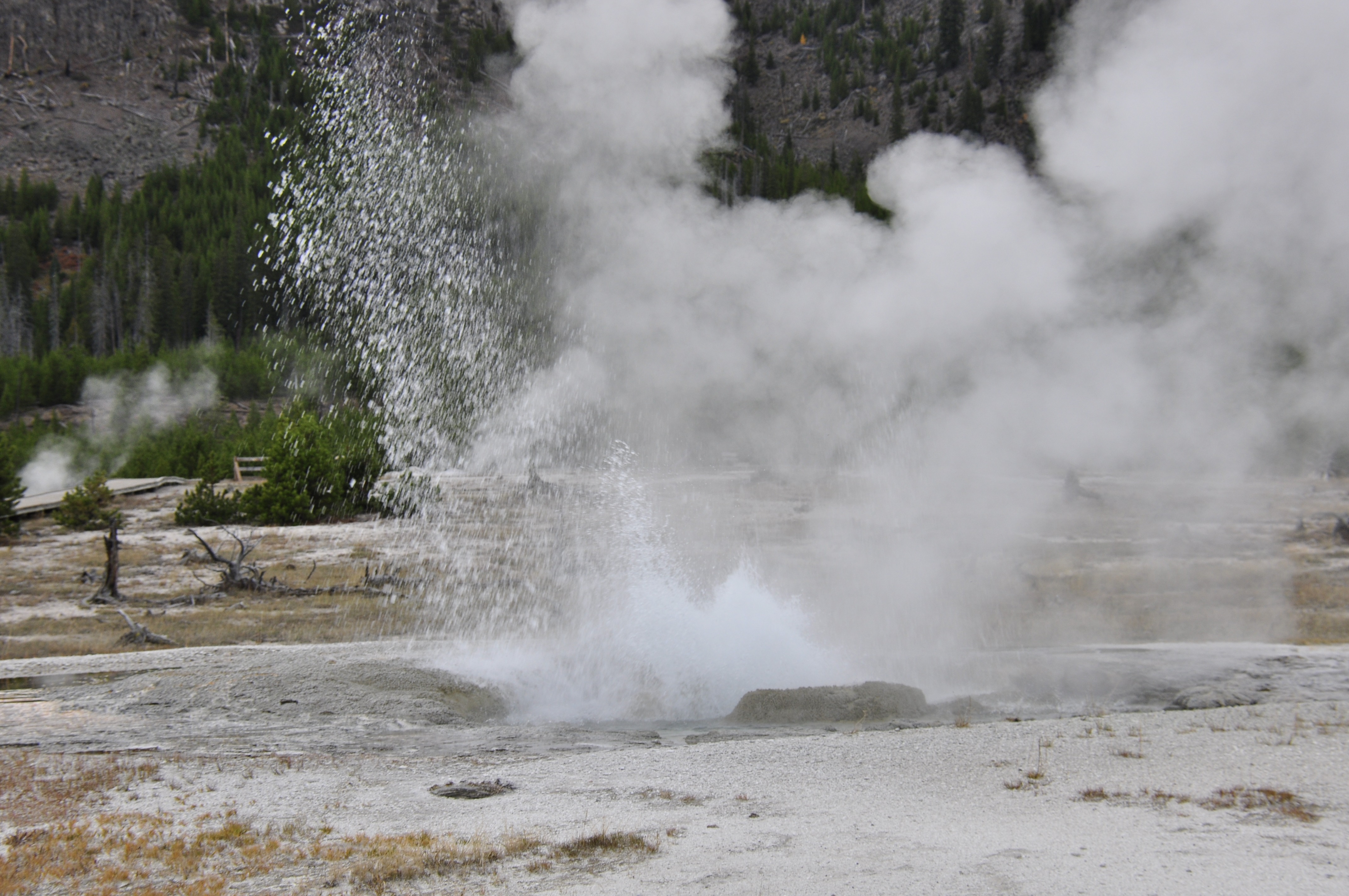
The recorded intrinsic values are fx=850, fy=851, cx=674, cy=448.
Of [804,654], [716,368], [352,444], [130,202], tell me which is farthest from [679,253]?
[130,202]

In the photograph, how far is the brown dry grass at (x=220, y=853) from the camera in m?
4.91

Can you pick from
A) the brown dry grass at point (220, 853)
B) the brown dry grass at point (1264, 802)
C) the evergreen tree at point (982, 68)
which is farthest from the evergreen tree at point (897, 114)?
the brown dry grass at point (220, 853)

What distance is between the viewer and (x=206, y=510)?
27.4 meters

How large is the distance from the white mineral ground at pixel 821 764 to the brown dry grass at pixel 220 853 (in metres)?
0.11

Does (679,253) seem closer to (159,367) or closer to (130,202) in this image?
(159,367)

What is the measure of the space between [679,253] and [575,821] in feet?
41.2

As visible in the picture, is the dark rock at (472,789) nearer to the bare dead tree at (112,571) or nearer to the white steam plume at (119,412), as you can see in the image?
the bare dead tree at (112,571)

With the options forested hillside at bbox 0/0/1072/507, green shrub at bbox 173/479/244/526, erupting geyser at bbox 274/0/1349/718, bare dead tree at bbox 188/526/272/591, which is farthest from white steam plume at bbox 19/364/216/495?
bare dead tree at bbox 188/526/272/591

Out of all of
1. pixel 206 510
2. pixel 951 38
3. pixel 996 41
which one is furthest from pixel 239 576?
pixel 951 38

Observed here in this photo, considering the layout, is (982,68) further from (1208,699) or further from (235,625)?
(1208,699)

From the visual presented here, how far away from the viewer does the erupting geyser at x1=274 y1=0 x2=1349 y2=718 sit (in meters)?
9.73

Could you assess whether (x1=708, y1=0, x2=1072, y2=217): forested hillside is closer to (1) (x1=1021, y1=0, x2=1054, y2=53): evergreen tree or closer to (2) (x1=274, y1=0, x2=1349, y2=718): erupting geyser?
(1) (x1=1021, y1=0, x2=1054, y2=53): evergreen tree

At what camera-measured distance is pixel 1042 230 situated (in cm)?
1105

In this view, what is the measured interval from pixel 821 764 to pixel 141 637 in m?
12.7
